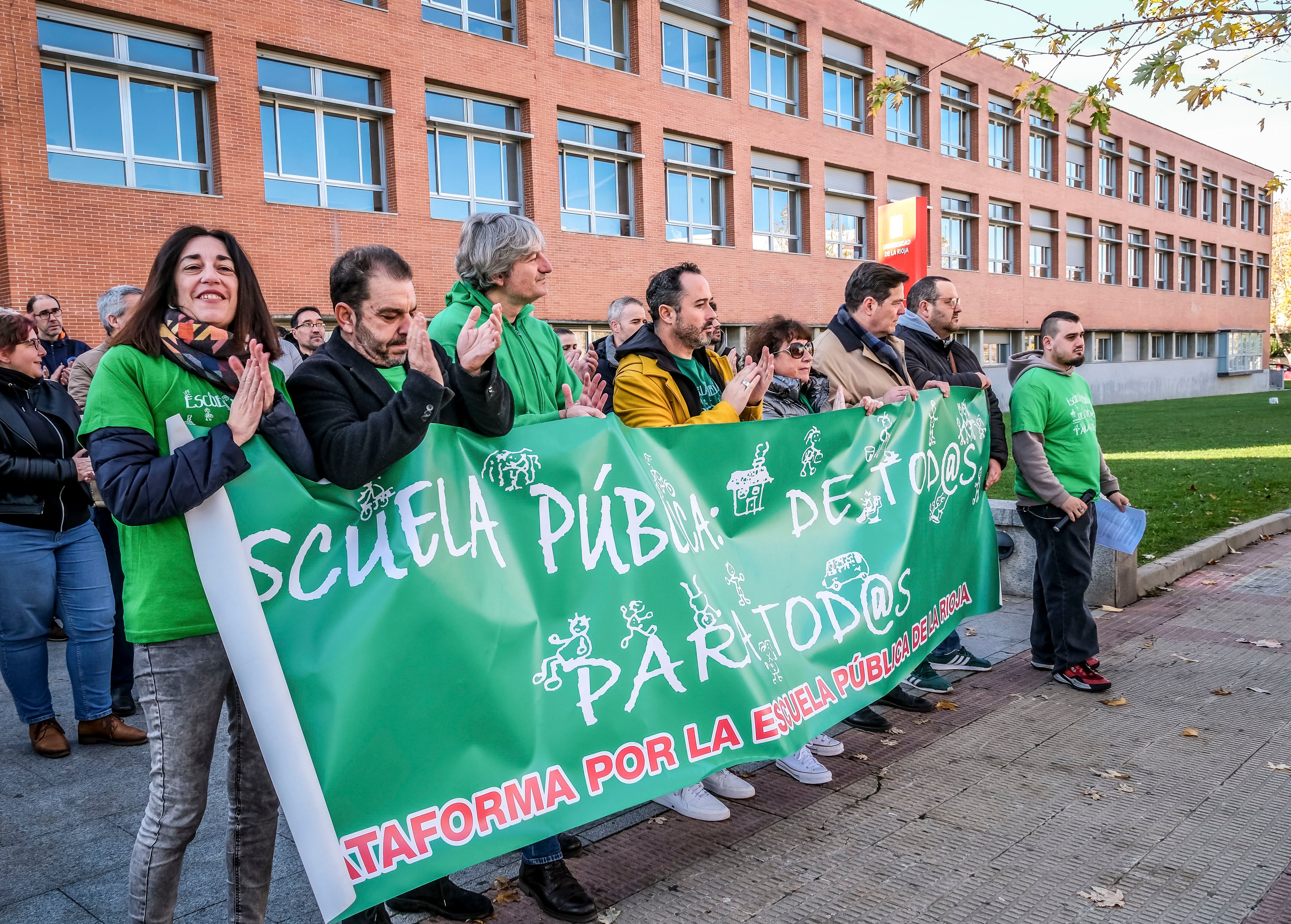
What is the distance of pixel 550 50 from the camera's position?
21438 millimetres

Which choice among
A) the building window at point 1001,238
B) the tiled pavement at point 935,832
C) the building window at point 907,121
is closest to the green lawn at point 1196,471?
the tiled pavement at point 935,832

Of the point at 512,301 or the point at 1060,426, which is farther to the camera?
the point at 1060,426

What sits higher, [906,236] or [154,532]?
[906,236]

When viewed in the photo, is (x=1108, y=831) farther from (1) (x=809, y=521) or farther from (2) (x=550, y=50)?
(2) (x=550, y=50)

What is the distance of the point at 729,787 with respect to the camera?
3.98 metres

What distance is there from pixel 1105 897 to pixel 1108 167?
4624 centimetres

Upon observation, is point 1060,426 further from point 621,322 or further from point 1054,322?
point 621,322

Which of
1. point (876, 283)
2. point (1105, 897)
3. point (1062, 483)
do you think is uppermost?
point (876, 283)

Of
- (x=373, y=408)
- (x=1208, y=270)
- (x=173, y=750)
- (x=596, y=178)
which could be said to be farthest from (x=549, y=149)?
(x=1208, y=270)

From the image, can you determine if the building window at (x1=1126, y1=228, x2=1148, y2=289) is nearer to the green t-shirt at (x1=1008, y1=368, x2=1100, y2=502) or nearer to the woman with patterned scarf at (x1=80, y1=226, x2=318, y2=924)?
the green t-shirt at (x1=1008, y1=368, x2=1100, y2=502)

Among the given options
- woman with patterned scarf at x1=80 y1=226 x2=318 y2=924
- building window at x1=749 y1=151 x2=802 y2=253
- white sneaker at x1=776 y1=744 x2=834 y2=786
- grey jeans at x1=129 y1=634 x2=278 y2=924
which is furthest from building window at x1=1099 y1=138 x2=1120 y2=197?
grey jeans at x1=129 y1=634 x2=278 y2=924

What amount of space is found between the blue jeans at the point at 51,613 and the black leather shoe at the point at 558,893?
105 inches

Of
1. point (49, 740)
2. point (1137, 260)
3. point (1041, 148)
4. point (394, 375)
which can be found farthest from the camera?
point (1137, 260)

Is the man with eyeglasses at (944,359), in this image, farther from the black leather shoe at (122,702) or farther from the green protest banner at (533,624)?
the black leather shoe at (122,702)
